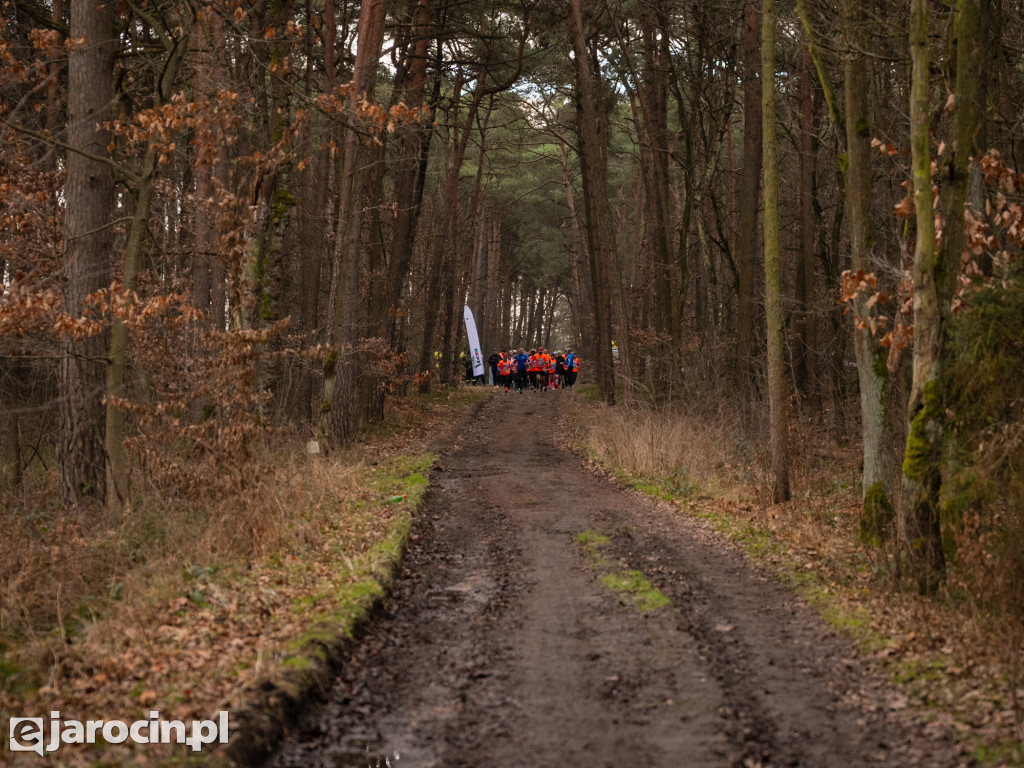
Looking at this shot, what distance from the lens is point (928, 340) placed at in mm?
8031

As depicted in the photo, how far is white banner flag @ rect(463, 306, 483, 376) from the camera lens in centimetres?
3977

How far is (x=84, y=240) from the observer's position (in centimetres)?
1125

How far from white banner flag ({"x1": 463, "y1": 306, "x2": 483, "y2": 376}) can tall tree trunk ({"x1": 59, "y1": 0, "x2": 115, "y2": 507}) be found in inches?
1115

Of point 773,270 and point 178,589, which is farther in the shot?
point 773,270

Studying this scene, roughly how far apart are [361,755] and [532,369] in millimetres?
33634

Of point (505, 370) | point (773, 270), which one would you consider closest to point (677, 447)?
point (773, 270)

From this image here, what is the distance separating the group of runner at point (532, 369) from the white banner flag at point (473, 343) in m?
0.78

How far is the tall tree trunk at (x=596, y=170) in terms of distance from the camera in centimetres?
2208

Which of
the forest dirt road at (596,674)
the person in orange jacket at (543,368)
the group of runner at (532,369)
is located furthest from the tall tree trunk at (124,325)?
the person in orange jacket at (543,368)

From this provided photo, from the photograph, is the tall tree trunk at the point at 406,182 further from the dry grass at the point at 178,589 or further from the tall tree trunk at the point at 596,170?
the dry grass at the point at 178,589

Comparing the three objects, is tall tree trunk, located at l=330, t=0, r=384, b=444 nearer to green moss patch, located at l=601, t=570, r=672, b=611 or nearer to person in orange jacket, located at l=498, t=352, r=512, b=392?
green moss patch, located at l=601, t=570, r=672, b=611

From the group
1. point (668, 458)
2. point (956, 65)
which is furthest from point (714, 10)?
point (956, 65)

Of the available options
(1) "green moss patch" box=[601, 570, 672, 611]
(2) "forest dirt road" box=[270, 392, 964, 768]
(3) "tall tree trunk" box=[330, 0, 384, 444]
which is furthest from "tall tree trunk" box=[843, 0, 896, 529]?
(3) "tall tree trunk" box=[330, 0, 384, 444]

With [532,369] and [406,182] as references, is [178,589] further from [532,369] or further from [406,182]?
[532,369]
